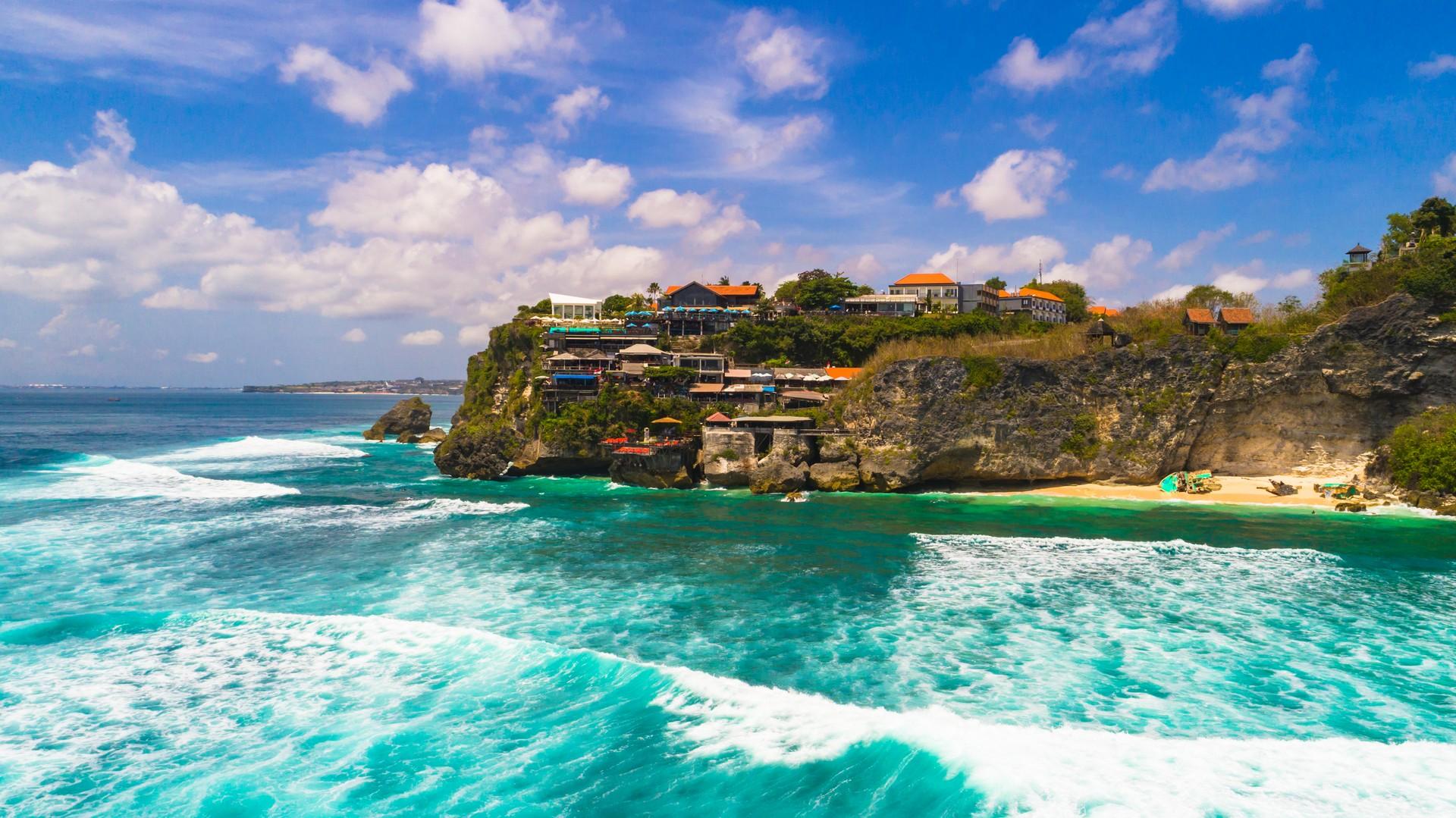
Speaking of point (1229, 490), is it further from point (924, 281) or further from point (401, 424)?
point (401, 424)

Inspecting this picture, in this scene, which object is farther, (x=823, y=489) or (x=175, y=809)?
(x=823, y=489)

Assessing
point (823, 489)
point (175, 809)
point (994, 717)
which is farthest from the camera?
point (823, 489)

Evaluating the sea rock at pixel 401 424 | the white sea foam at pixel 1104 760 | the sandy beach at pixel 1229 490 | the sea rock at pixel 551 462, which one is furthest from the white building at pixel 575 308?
the white sea foam at pixel 1104 760

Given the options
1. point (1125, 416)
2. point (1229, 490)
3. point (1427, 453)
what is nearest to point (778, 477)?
point (1125, 416)

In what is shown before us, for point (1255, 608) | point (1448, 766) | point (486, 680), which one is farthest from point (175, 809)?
point (1255, 608)

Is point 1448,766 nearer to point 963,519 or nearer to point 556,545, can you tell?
point 963,519

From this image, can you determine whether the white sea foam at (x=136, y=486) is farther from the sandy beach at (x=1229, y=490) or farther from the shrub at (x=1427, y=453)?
the shrub at (x=1427, y=453)

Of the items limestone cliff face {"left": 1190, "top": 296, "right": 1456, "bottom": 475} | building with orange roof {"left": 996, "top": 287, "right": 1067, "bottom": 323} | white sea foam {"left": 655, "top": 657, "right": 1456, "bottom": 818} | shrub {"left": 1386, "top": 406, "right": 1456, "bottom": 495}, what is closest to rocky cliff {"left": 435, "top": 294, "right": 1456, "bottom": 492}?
limestone cliff face {"left": 1190, "top": 296, "right": 1456, "bottom": 475}
